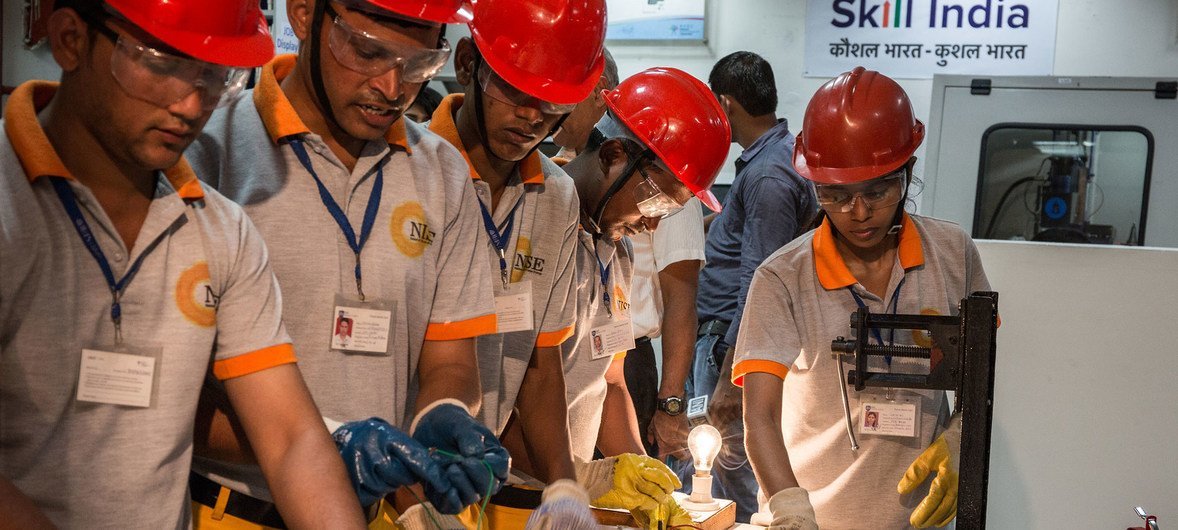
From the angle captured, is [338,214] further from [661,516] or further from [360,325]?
[661,516]

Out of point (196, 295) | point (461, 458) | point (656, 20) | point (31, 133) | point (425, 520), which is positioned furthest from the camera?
point (656, 20)

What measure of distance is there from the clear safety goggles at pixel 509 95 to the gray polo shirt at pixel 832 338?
2.29ft

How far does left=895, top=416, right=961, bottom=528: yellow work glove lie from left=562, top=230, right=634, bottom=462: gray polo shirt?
2.66 ft

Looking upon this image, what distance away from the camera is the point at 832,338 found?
2.46 metres

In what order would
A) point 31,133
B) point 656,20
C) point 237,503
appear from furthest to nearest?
point 656,20, point 237,503, point 31,133

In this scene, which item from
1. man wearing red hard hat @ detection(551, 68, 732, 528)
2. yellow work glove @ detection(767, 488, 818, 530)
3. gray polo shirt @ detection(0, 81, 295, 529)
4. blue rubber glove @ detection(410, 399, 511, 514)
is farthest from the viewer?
man wearing red hard hat @ detection(551, 68, 732, 528)

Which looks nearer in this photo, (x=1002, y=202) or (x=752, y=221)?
(x=752, y=221)

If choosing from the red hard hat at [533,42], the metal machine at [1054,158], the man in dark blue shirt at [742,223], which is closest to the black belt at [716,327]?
the man in dark blue shirt at [742,223]

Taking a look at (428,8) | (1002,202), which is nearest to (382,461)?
(428,8)

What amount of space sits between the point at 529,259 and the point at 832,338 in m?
0.74

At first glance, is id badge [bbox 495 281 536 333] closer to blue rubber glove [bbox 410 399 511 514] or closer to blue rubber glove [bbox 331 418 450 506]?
blue rubber glove [bbox 410 399 511 514]

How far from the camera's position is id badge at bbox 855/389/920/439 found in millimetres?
2422

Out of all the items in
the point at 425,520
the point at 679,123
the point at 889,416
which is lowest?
the point at 425,520

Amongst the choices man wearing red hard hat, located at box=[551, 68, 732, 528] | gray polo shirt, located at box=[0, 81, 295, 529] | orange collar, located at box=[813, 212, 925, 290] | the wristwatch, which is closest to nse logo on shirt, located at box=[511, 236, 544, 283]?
man wearing red hard hat, located at box=[551, 68, 732, 528]
